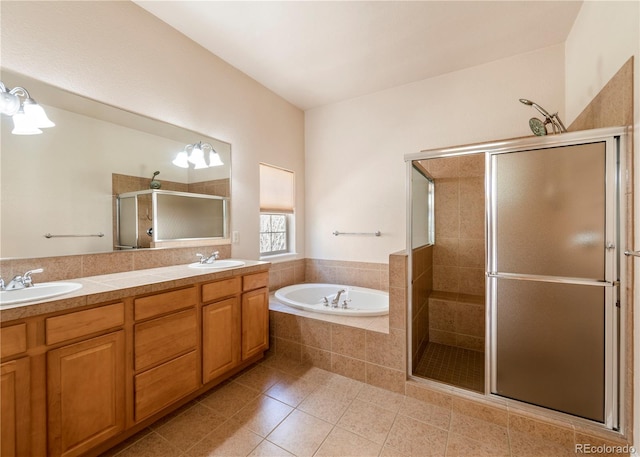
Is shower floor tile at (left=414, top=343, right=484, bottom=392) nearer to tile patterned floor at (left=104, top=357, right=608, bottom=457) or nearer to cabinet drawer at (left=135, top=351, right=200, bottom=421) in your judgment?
tile patterned floor at (left=104, top=357, right=608, bottom=457)

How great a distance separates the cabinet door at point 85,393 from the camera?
1.21 meters

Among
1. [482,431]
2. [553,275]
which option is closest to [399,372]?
[482,431]

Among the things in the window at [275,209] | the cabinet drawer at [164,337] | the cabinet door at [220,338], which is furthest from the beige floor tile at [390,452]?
the window at [275,209]

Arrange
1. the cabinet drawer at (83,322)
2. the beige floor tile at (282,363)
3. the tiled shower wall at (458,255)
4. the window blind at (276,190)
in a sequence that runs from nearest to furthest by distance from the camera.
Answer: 1. the cabinet drawer at (83,322)
2. the beige floor tile at (282,363)
3. the tiled shower wall at (458,255)
4. the window blind at (276,190)

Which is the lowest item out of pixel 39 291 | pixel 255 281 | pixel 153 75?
pixel 255 281

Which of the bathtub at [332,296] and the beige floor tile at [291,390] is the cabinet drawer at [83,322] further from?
the bathtub at [332,296]

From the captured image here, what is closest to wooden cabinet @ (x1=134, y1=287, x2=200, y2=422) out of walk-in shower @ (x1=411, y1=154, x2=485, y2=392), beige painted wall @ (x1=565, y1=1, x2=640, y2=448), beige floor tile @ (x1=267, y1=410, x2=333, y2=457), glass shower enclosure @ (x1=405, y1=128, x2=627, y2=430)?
beige floor tile @ (x1=267, y1=410, x2=333, y2=457)

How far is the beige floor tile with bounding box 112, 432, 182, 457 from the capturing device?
144 centimetres

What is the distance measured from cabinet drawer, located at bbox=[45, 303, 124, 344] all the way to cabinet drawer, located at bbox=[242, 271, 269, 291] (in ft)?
2.90

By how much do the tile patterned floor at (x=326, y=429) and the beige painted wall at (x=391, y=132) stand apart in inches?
65.7

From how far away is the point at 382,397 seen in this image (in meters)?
1.96

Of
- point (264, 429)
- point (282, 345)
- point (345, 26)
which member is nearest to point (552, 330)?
point (264, 429)

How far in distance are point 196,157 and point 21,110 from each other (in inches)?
42.7

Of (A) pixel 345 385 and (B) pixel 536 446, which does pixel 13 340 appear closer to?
(A) pixel 345 385
